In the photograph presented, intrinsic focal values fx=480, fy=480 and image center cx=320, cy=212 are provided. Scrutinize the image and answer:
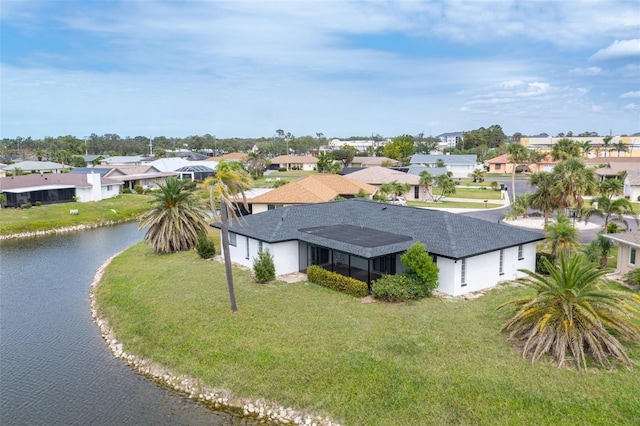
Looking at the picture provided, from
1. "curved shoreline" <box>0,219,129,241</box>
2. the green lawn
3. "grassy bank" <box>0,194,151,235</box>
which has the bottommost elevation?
"curved shoreline" <box>0,219,129,241</box>

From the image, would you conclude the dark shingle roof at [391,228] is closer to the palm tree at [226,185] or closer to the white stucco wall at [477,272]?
the white stucco wall at [477,272]

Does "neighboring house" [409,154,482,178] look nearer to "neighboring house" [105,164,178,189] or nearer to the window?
"neighboring house" [105,164,178,189]

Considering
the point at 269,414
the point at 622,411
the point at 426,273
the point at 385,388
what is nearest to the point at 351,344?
the point at 385,388

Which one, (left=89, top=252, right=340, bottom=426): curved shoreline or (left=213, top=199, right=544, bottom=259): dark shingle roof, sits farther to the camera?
(left=213, top=199, right=544, bottom=259): dark shingle roof

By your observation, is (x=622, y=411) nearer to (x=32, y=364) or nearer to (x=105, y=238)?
(x=32, y=364)

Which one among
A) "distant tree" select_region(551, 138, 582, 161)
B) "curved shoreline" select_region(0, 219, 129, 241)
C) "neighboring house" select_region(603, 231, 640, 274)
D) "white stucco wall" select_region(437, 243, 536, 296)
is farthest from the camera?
"distant tree" select_region(551, 138, 582, 161)

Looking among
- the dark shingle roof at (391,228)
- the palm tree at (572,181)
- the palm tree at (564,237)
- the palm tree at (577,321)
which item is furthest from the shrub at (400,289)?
the palm tree at (572,181)

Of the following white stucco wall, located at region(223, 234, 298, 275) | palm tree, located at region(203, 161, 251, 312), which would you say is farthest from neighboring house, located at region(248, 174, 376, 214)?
palm tree, located at region(203, 161, 251, 312)
